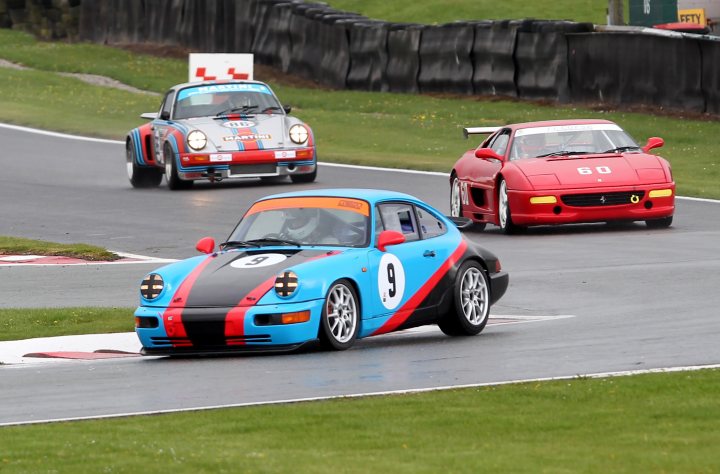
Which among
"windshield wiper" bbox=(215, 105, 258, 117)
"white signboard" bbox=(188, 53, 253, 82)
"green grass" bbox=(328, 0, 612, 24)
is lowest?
"windshield wiper" bbox=(215, 105, 258, 117)

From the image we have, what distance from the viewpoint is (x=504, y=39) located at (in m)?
33.8

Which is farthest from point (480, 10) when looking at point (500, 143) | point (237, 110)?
point (500, 143)

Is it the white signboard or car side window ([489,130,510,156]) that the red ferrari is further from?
the white signboard

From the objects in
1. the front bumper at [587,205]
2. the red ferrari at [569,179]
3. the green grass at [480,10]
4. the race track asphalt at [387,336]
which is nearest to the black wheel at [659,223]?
the red ferrari at [569,179]

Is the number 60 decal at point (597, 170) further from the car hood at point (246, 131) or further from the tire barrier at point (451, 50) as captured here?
the tire barrier at point (451, 50)

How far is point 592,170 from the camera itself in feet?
64.9

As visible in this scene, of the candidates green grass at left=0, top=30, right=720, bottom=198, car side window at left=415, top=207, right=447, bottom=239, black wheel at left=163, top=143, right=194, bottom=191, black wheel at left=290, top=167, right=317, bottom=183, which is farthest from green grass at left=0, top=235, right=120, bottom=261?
green grass at left=0, top=30, right=720, bottom=198

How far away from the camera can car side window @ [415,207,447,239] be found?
1320cm

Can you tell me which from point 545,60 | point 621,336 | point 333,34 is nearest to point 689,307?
point 621,336

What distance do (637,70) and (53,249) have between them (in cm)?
1506

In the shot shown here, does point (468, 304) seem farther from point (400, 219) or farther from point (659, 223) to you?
point (659, 223)

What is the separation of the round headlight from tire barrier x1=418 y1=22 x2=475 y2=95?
75.7ft

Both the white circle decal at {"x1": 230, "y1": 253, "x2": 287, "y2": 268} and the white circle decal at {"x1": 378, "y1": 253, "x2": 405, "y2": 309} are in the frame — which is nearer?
the white circle decal at {"x1": 230, "y1": 253, "x2": 287, "y2": 268}

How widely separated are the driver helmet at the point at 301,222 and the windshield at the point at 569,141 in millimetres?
7827
